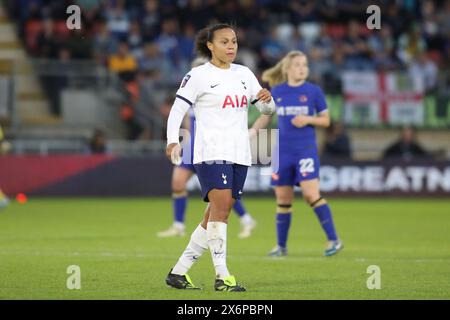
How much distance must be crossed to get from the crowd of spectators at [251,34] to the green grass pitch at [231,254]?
5589mm

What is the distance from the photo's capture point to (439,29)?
30031mm

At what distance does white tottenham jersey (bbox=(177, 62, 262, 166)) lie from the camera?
9859 mm

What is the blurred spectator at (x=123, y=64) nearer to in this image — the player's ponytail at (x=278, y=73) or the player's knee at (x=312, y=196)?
the player's ponytail at (x=278, y=73)

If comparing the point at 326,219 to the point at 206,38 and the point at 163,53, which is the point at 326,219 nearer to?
the point at 206,38

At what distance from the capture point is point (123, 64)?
89.3 ft

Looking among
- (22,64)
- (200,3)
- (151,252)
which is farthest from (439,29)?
(151,252)

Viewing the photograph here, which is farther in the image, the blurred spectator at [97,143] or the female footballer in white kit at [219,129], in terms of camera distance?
the blurred spectator at [97,143]

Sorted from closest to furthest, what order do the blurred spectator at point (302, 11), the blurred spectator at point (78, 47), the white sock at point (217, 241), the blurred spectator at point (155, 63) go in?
the white sock at point (217, 241)
the blurred spectator at point (78, 47)
the blurred spectator at point (155, 63)
the blurred spectator at point (302, 11)

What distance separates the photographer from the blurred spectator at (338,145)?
25.1 metres

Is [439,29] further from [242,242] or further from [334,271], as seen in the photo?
[334,271]

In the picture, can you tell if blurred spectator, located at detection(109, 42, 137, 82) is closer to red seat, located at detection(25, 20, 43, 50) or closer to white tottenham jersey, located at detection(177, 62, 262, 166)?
red seat, located at detection(25, 20, 43, 50)

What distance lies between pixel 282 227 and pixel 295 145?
3.25ft

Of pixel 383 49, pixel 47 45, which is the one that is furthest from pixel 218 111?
pixel 383 49

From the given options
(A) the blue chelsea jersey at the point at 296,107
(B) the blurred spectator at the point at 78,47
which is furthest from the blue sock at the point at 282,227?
(B) the blurred spectator at the point at 78,47
